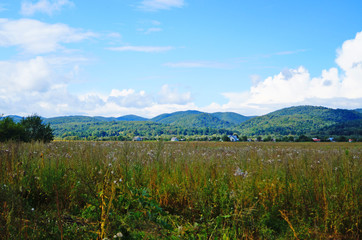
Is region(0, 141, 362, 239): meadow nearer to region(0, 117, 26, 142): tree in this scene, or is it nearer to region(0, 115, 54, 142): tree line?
region(0, 117, 26, 142): tree

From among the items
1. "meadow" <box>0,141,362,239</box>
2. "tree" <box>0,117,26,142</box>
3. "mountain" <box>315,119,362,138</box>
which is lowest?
"mountain" <box>315,119,362,138</box>

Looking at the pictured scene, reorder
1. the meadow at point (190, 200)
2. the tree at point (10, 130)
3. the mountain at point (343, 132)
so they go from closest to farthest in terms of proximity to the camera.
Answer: the meadow at point (190, 200)
the tree at point (10, 130)
the mountain at point (343, 132)

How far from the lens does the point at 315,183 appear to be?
5.63 meters

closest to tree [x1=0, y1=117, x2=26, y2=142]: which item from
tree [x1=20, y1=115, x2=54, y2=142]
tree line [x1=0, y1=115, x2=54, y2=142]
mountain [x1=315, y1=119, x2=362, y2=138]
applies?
tree line [x1=0, y1=115, x2=54, y2=142]

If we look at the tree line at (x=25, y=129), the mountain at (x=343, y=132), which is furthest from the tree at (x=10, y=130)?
the mountain at (x=343, y=132)

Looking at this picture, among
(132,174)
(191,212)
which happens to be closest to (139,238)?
(191,212)

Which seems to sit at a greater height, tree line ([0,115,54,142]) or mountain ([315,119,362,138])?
tree line ([0,115,54,142])

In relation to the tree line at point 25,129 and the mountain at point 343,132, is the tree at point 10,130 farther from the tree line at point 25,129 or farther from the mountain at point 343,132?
the mountain at point 343,132

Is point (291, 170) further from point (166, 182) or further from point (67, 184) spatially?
point (67, 184)

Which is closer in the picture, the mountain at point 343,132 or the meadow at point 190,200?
the meadow at point 190,200

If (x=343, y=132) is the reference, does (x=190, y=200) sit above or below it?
above

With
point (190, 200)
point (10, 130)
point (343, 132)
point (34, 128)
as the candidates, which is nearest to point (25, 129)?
point (34, 128)

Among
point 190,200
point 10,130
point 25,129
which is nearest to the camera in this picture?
point 190,200

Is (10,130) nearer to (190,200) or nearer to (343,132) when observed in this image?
(190,200)
